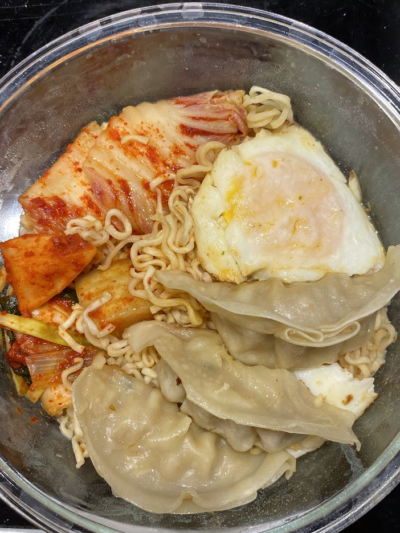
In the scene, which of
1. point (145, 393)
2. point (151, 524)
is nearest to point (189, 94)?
point (145, 393)

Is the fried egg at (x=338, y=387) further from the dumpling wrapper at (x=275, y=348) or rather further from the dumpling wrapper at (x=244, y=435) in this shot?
the dumpling wrapper at (x=244, y=435)

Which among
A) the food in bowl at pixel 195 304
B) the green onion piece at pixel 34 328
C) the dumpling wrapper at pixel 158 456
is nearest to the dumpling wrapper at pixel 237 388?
the food in bowl at pixel 195 304

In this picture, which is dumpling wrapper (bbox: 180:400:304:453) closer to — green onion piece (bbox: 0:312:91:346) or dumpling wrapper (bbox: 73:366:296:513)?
dumpling wrapper (bbox: 73:366:296:513)

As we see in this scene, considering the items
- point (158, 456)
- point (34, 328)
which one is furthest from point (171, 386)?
point (34, 328)

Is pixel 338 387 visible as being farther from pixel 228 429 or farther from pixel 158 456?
pixel 158 456

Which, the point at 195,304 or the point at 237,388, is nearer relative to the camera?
the point at 237,388

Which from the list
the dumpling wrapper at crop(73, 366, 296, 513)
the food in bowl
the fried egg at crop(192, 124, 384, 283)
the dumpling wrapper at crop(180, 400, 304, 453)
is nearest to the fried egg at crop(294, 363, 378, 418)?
the food in bowl
